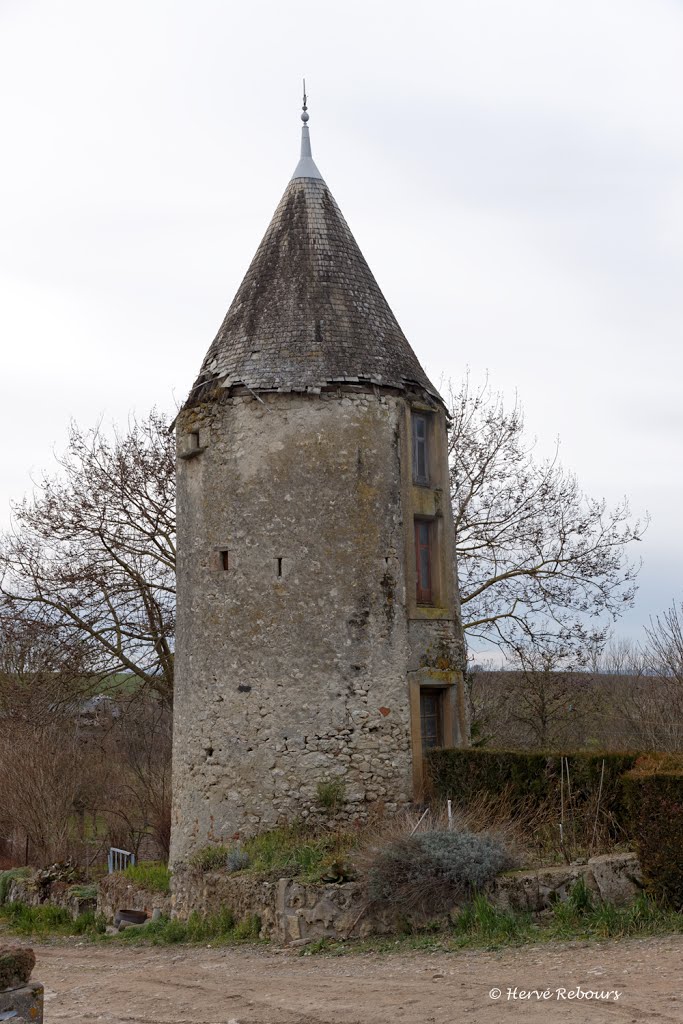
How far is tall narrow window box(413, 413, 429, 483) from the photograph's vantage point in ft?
54.4

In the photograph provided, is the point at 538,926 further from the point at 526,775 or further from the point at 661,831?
the point at 526,775

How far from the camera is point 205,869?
14.8 meters

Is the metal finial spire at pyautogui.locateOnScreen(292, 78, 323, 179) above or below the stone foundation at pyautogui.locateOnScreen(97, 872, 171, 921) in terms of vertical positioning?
above

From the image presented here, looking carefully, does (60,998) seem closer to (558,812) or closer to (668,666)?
(558,812)

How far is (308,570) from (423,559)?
7.22 ft

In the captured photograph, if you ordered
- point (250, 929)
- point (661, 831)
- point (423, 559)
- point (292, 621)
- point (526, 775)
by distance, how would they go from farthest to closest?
point (423, 559), point (292, 621), point (526, 775), point (250, 929), point (661, 831)

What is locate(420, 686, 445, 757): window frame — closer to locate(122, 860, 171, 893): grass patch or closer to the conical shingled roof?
locate(122, 860, 171, 893): grass patch

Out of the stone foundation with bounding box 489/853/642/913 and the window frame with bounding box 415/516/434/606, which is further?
the window frame with bounding box 415/516/434/606

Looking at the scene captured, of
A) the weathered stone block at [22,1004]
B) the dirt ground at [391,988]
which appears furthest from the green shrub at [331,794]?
the weathered stone block at [22,1004]

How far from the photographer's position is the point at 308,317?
16.4m

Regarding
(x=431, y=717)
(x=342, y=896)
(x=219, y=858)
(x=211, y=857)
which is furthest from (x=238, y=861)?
(x=431, y=717)


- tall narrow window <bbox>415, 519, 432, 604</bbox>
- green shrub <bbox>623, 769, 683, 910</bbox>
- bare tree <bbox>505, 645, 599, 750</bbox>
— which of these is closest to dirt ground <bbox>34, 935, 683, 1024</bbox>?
green shrub <bbox>623, 769, 683, 910</bbox>

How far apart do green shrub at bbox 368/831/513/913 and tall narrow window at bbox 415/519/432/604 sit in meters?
4.70

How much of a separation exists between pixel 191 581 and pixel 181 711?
Answer: 2.01 meters
